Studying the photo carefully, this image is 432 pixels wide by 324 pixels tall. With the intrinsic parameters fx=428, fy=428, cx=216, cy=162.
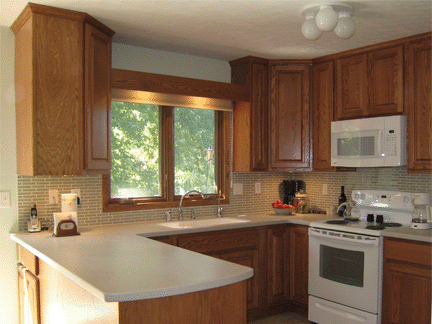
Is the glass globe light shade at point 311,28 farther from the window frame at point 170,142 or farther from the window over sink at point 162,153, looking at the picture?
the window over sink at point 162,153

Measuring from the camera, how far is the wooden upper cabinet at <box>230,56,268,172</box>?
4.06 m

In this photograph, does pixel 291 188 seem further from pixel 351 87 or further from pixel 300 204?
pixel 351 87

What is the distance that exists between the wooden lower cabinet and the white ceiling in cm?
155

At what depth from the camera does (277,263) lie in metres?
3.84

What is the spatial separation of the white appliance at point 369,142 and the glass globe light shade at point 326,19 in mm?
1150

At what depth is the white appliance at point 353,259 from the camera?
3.15 m

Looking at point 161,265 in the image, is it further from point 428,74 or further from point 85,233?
point 428,74

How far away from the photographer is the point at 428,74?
3252mm

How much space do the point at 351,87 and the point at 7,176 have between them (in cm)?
289

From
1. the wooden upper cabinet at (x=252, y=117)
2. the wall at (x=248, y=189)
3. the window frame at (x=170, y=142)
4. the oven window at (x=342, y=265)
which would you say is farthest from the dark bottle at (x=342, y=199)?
the window frame at (x=170, y=142)

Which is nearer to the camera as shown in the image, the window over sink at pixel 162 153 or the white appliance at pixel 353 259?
the white appliance at pixel 353 259

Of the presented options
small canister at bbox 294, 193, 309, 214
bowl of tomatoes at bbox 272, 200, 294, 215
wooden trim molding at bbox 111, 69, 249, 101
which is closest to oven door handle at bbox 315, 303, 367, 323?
bowl of tomatoes at bbox 272, 200, 294, 215

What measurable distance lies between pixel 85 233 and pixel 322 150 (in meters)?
2.25

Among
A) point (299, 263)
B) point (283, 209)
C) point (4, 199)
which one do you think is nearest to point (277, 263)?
point (299, 263)
